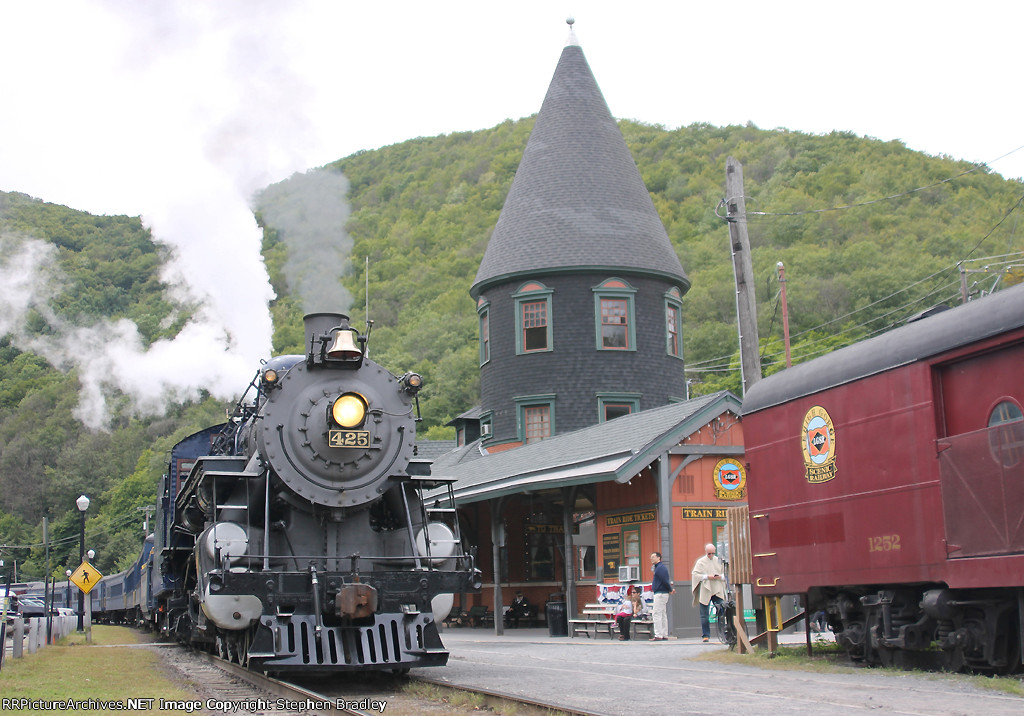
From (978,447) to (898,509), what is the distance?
116cm

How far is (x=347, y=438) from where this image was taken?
10656 mm

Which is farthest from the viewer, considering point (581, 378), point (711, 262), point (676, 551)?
point (711, 262)

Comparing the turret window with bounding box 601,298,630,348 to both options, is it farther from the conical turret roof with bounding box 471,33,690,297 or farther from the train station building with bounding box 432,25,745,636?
the conical turret roof with bounding box 471,33,690,297

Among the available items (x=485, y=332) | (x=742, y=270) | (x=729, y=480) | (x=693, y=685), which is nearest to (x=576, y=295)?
(x=485, y=332)

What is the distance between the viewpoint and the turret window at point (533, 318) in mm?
25453

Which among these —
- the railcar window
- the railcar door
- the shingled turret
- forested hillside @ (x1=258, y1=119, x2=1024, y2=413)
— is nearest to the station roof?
the shingled turret

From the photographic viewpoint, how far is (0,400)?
86000 millimetres

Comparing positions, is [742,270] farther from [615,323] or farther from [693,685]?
[615,323]

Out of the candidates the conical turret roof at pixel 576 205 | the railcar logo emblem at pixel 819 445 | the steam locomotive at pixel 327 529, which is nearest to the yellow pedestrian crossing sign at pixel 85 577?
the conical turret roof at pixel 576 205

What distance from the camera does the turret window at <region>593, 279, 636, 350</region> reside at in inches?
991

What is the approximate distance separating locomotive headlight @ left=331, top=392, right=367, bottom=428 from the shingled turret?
1456 cm

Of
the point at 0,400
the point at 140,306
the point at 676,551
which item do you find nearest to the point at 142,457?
the point at 0,400

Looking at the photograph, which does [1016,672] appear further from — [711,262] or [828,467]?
[711,262]

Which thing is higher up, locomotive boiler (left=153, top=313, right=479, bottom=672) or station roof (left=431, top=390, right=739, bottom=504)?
station roof (left=431, top=390, right=739, bottom=504)
